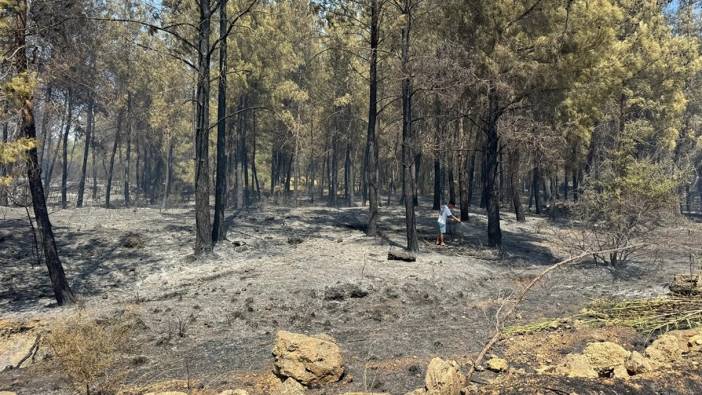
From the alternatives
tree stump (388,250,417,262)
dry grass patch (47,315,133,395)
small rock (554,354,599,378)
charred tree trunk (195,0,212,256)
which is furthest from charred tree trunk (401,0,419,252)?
dry grass patch (47,315,133,395)

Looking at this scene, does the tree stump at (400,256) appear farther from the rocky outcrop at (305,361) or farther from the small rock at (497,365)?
the rocky outcrop at (305,361)

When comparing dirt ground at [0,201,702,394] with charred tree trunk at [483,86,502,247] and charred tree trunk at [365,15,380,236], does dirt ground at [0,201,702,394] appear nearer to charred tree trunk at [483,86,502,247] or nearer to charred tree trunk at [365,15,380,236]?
charred tree trunk at [483,86,502,247]

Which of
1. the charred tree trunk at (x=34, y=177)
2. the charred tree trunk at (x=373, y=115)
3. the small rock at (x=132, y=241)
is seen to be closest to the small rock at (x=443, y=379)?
the charred tree trunk at (x=34, y=177)

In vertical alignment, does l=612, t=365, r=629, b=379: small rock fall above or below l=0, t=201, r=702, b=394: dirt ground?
above

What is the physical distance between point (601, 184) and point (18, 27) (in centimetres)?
1592

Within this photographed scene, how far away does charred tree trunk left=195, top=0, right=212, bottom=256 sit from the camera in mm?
14680

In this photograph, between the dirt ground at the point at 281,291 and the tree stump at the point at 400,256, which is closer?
the dirt ground at the point at 281,291

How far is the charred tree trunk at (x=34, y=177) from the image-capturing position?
10.2m

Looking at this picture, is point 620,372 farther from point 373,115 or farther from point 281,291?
point 373,115

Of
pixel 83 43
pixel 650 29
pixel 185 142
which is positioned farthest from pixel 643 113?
pixel 185 142

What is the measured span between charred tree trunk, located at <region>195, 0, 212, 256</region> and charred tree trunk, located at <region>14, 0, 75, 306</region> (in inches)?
171

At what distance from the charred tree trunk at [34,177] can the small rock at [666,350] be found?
11288 mm

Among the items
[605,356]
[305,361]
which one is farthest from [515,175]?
[305,361]

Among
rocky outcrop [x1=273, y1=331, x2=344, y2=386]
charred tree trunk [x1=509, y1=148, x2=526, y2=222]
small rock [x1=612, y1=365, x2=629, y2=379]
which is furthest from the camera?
charred tree trunk [x1=509, y1=148, x2=526, y2=222]
